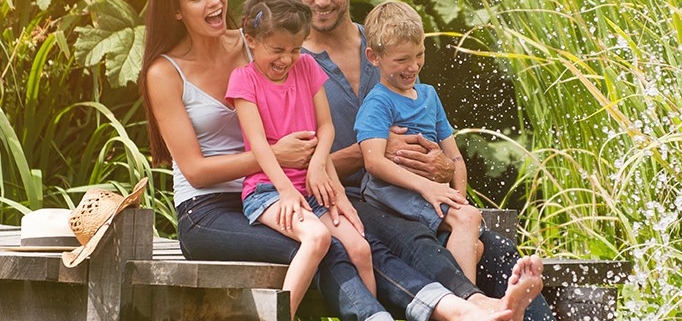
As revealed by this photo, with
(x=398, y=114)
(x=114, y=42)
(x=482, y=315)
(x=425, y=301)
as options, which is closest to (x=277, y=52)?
(x=398, y=114)

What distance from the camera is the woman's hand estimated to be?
3.46m

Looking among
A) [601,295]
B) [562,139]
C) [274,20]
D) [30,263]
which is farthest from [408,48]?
[562,139]

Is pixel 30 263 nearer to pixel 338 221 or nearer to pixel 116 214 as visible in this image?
pixel 116 214

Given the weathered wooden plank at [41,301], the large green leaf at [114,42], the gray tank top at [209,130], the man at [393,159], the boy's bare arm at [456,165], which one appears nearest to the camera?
the man at [393,159]

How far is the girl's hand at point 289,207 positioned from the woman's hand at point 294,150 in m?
0.13

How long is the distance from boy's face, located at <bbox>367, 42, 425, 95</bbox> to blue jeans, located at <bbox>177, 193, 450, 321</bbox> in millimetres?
499

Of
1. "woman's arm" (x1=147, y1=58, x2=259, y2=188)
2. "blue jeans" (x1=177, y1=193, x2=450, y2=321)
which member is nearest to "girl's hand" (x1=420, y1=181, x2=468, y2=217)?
"blue jeans" (x1=177, y1=193, x2=450, y2=321)

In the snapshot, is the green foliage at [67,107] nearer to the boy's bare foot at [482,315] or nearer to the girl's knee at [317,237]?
the girl's knee at [317,237]

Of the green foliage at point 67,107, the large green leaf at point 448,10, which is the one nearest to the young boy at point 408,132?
the green foliage at point 67,107

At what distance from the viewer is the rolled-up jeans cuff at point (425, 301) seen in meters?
3.25

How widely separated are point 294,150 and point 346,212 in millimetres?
220

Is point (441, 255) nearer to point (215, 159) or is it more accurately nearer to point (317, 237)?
point (317, 237)

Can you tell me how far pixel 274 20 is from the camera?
346 centimetres

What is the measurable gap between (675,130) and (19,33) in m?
3.49
